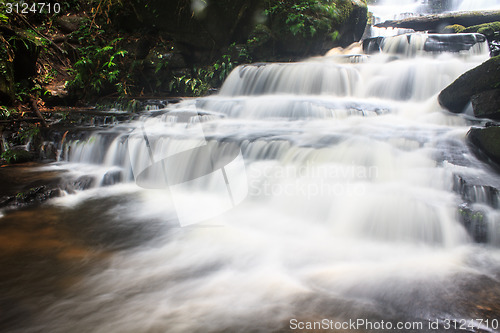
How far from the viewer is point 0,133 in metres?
6.23

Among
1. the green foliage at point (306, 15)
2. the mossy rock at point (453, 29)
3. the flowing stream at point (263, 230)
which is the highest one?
the green foliage at point (306, 15)

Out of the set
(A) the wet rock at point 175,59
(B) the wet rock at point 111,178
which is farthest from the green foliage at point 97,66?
(B) the wet rock at point 111,178

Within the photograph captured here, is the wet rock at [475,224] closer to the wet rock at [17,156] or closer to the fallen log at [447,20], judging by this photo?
the wet rock at [17,156]

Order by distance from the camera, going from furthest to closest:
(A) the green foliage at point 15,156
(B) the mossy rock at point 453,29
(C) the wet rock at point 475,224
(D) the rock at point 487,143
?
(B) the mossy rock at point 453,29 < (A) the green foliage at point 15,156 < (D) the rock at point 487,143 < (C) the wet rock at point 475,224

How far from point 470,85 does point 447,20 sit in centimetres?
918

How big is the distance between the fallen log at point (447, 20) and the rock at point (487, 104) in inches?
358

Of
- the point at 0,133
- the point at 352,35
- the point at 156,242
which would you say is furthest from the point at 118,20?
the point at 156,242

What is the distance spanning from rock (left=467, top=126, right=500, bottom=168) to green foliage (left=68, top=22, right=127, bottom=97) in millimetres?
8747

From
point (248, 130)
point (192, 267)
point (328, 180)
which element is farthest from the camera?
point (248, 130)

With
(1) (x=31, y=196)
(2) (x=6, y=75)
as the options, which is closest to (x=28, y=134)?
(2) (x=6, y=75)

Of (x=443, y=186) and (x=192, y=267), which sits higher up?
(x=443, y=186)

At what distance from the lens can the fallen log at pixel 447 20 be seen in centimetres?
1195

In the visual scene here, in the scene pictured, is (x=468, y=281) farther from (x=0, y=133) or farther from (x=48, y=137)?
(x=0, y=133)

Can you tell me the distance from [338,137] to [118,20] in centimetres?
863
